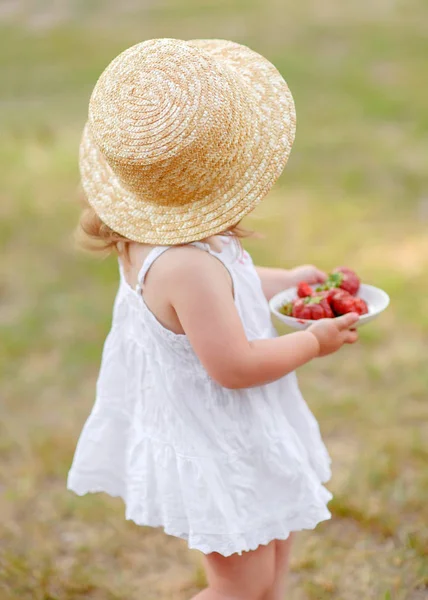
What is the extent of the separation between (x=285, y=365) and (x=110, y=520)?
3.94 ft

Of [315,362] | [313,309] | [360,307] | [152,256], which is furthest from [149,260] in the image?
[315,362]

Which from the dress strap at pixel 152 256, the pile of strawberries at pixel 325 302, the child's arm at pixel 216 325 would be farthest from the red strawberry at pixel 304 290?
the dress strap at pixel 152 256

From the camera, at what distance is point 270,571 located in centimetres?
193

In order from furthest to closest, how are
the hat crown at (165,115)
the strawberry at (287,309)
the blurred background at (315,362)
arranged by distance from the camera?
the blurred background at (315,362), the strawberry at (287,309), the hat crown at (165,115)

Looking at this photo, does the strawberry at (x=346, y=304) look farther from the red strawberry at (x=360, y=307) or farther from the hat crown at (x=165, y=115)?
the hat crown at (x=165, y=115)

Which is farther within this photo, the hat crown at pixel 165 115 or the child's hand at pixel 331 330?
the child's hand at pixel 331 330

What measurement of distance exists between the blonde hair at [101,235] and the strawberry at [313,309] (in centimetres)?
19

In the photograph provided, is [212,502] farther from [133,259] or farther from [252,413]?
[133,259]

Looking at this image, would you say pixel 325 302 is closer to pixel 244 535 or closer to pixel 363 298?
pixel 363 298

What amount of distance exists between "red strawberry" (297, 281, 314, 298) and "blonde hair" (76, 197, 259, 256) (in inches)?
6.9

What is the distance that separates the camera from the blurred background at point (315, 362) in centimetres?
249

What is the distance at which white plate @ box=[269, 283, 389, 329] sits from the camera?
1860mm

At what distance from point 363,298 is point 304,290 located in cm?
15

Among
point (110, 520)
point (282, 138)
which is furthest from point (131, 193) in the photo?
point (110, 520)
